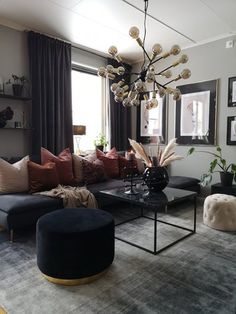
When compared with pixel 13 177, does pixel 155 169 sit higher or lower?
higher

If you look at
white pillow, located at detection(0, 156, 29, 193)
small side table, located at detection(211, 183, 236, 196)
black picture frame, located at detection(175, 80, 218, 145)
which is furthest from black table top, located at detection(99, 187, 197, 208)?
black picture frame, located at detection(175, 80, 218, 145)

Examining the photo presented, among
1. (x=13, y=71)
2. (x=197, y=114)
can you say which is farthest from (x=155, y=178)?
(x=13, y=71)

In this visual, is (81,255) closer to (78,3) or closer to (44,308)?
(44,308)

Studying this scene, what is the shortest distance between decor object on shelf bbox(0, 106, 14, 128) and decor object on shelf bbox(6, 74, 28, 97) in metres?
0.26

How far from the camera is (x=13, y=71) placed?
367cm

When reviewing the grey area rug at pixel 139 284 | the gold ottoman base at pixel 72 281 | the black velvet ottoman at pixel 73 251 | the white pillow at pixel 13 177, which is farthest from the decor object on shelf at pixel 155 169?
the white pillow at pixel 13 177

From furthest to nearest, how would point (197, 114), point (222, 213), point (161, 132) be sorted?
point (161, 132)
point (197, 114)
point (222, 213)

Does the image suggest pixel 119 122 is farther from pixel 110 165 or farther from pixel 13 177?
pixel 13 177

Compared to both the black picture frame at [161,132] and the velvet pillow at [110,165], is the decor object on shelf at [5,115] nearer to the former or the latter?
the velvet pillow at [110,165]

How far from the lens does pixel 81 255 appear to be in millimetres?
1814

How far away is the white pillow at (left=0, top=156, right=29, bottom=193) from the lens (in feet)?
9.57

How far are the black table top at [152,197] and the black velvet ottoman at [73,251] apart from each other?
586 mm

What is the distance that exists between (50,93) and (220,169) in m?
3.09

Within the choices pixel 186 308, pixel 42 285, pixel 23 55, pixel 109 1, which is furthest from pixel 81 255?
pixel 23 55
